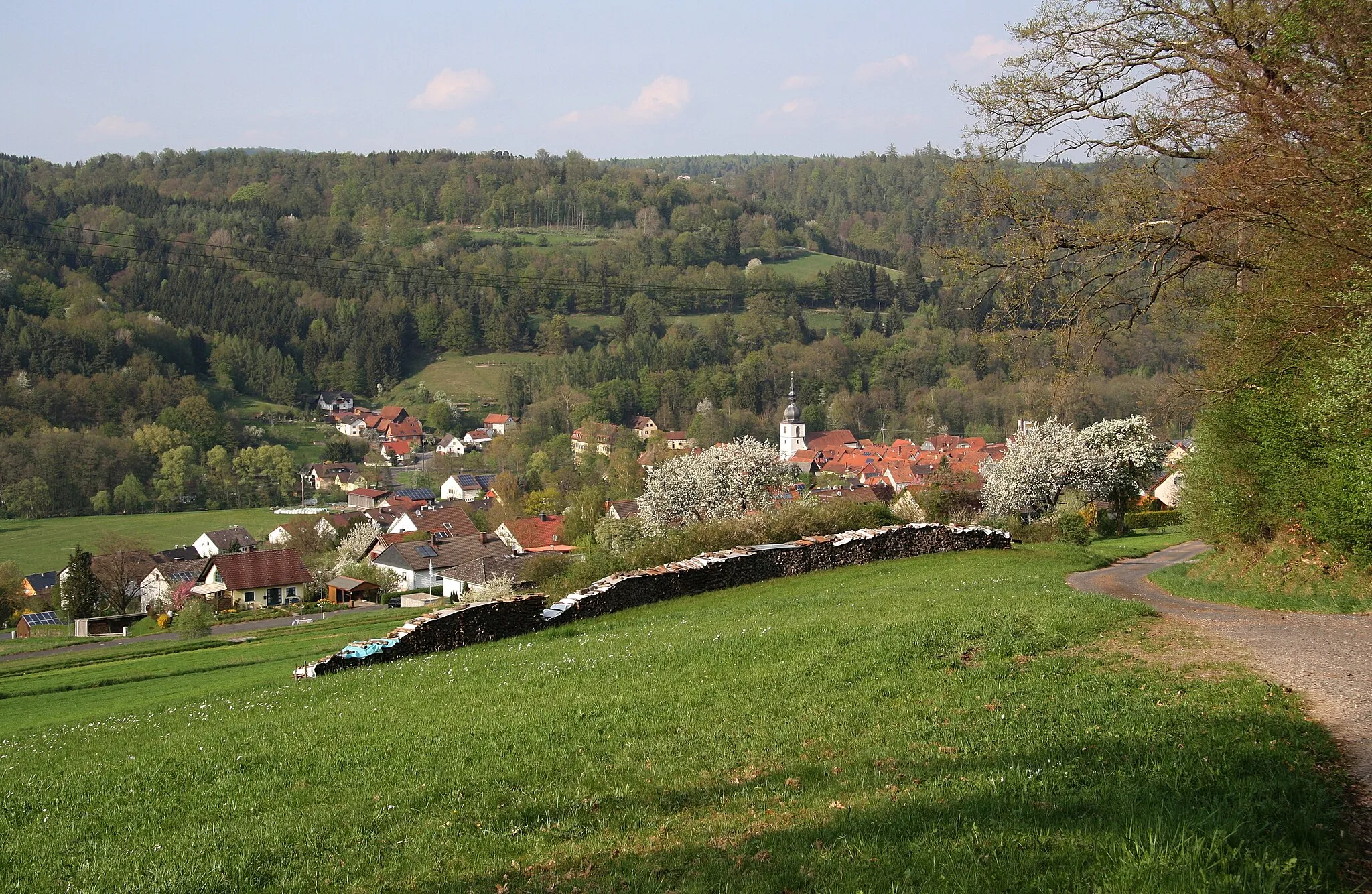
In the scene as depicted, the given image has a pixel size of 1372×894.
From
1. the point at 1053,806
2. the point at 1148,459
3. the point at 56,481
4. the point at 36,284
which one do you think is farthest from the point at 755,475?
the point at 36,284

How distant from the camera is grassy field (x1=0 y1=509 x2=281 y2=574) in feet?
267

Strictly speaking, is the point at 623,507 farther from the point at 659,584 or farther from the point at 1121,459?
the point at 659,584

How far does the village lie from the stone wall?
676 centimetres

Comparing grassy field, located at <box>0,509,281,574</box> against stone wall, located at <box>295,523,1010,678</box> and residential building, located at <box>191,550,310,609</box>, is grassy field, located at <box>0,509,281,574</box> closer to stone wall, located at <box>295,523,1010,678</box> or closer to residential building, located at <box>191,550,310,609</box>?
residential building, located at <box>191,550,310,609</box>

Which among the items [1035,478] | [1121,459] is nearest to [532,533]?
[1035,478]

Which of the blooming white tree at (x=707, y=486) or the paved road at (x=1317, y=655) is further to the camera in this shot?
the blooming white tree at (x=707, y=486)

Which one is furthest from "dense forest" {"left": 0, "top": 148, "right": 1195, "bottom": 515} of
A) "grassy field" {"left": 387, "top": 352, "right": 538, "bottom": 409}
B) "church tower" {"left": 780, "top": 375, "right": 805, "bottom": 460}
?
"church tower" {"left": 780, "top": 375, "right": 805, "bottom": 460}

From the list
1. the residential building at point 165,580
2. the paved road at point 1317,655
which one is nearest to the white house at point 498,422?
the residential building at point 165,580

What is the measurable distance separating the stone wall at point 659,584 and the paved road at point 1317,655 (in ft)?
35.4

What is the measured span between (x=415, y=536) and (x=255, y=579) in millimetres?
16314

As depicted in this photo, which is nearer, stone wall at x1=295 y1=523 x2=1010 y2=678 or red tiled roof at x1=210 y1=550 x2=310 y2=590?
stone wall at x1=295 y1=523 x2=1010 y2=678

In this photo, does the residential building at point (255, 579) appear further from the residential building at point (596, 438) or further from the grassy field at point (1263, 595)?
the grassy field at point (1263, 595)

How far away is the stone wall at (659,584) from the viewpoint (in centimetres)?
1920

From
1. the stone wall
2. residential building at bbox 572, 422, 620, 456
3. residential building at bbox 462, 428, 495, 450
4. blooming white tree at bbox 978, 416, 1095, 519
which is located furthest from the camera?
residential building at bbox 462, 428, 495, 450
